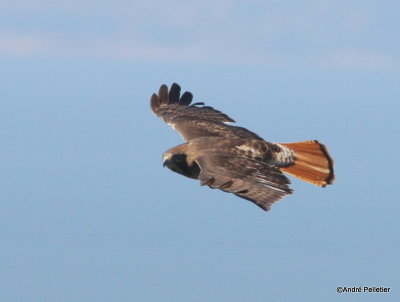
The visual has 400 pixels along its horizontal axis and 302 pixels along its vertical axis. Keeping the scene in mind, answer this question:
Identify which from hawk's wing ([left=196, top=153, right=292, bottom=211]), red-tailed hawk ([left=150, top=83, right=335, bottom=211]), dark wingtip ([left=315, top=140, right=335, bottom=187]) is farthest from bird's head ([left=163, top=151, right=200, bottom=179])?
dark wingtip ([left=315, top=140, right=335, bottom=187])

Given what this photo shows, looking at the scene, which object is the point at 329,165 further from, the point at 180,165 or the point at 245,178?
the point at 245,178

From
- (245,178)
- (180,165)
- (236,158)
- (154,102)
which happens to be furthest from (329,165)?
(154,102)

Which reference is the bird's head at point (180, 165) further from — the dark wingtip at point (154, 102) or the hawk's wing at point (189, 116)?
the dark wingtip at point (154, 102)

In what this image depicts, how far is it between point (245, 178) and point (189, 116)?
5.66m

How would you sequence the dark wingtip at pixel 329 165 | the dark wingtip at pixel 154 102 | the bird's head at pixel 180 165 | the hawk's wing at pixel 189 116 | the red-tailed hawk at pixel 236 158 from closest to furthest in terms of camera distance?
the red-tailed hawk at pixel 236 158
the bird's head at pixel 180 165
the dark wingtip at pixel 329 165
the hawk's wing at pixel 189 116
the dark wingtip at pixel 154 102

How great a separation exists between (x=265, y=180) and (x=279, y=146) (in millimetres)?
3031

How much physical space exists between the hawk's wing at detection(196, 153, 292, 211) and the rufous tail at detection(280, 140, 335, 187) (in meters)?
1.54

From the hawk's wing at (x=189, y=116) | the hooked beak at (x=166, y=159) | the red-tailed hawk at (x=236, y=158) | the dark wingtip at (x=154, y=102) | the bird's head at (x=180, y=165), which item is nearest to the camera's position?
the red-tailed hawk at (x=236, y=158)

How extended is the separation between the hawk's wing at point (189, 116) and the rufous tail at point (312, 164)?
2.80 ft

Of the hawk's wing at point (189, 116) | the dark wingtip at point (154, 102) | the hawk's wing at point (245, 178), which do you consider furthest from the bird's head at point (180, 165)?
the dark wingtip at point (154, 102)

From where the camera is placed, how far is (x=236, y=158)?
2217 cm

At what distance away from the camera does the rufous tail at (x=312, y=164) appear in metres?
23.5

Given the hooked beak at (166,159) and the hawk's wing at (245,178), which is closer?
the hawk's wing at (245,178)

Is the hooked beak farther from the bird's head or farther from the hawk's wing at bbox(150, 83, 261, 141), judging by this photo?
the hawk's wing at bbox(150, 83, 261, 141)
